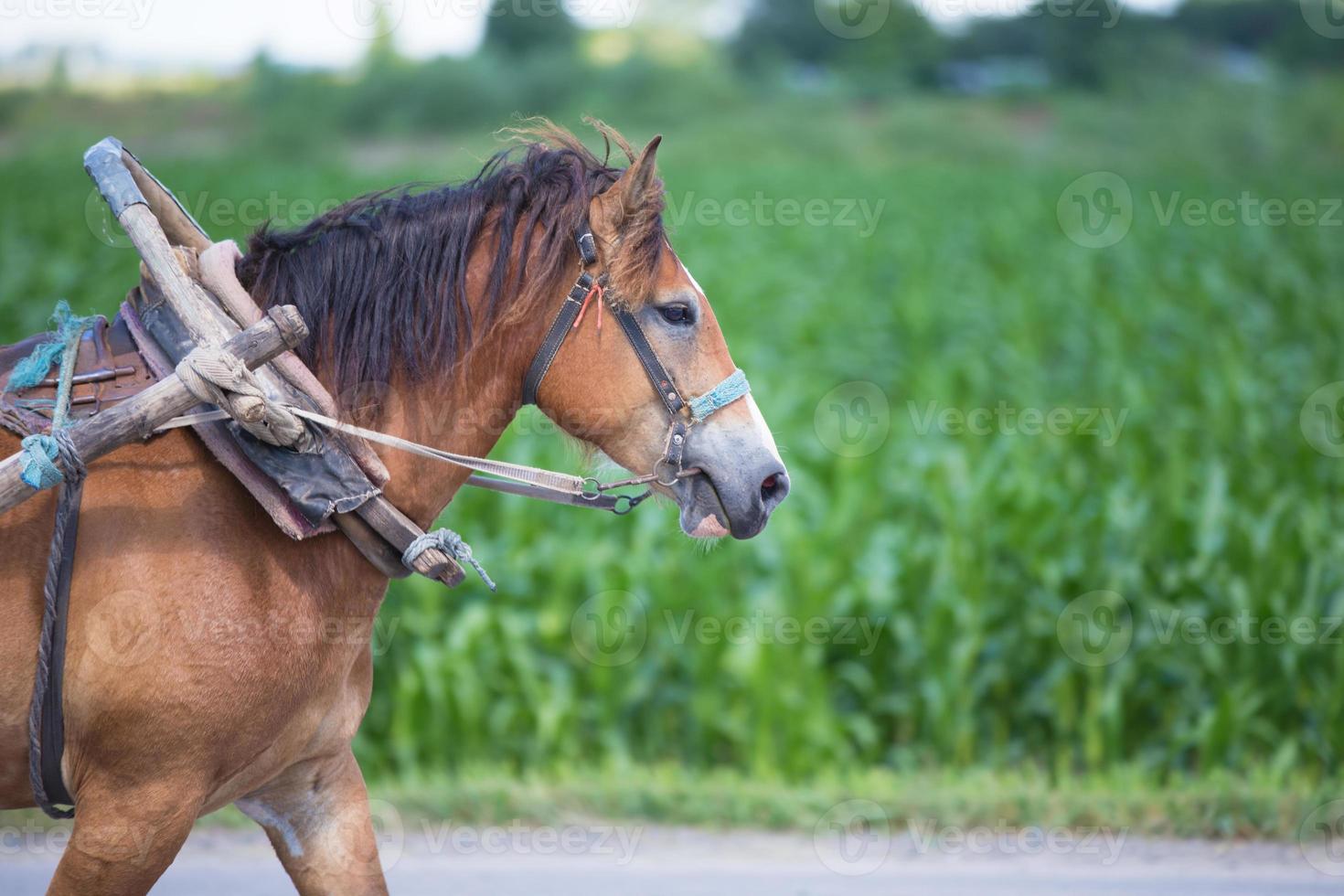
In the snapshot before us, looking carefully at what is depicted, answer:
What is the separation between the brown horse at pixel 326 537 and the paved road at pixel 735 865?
175 centimetres

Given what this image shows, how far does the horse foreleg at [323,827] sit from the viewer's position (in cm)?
279

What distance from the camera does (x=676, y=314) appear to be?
2.67m

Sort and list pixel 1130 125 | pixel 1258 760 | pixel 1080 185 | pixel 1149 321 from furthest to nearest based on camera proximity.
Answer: pixel 1130 125 < pixel 1080 185 < pixel 1149 321 < pixel 1258 760

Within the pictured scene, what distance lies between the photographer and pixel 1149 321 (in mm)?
11281

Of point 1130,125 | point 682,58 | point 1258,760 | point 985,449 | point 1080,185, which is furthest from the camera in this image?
point 682,58

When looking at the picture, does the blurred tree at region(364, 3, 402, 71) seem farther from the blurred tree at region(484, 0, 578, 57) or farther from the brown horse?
the brown horse

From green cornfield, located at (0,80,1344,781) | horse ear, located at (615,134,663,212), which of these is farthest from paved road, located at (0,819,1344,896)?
horse ear, located at (615,134,663,212)

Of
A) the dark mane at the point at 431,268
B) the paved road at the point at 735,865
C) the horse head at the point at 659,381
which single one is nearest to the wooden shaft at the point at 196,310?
the dark mane at the point at 431,268

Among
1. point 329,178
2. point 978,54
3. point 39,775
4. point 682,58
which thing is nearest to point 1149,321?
point 39,775

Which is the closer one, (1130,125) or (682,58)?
(1130,125)

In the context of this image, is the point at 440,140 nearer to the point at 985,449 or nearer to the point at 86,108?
the point at 86,108

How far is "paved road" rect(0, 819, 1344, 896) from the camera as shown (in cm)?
426

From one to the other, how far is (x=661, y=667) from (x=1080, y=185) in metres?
18.1

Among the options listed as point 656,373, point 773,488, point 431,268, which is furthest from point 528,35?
point 773,488
